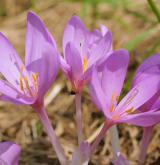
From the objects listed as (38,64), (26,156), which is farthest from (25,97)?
(26,156)

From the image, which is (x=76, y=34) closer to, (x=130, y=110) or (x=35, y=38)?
(x=35, y=38)

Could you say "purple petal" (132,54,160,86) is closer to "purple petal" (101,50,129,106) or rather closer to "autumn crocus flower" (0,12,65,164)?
"purple petal" (101,50,129,106)

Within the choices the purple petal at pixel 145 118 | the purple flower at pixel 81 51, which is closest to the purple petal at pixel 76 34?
the purple flower at pixel 81 51

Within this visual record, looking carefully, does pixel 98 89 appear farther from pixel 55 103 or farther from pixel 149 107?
pixel 55 103

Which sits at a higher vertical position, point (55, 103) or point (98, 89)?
point (98, 89)

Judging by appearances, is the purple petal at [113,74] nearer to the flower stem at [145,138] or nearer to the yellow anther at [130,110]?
the yellow anther at [130,110]

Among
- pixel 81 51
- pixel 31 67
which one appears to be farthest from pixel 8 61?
pixel 81 51
